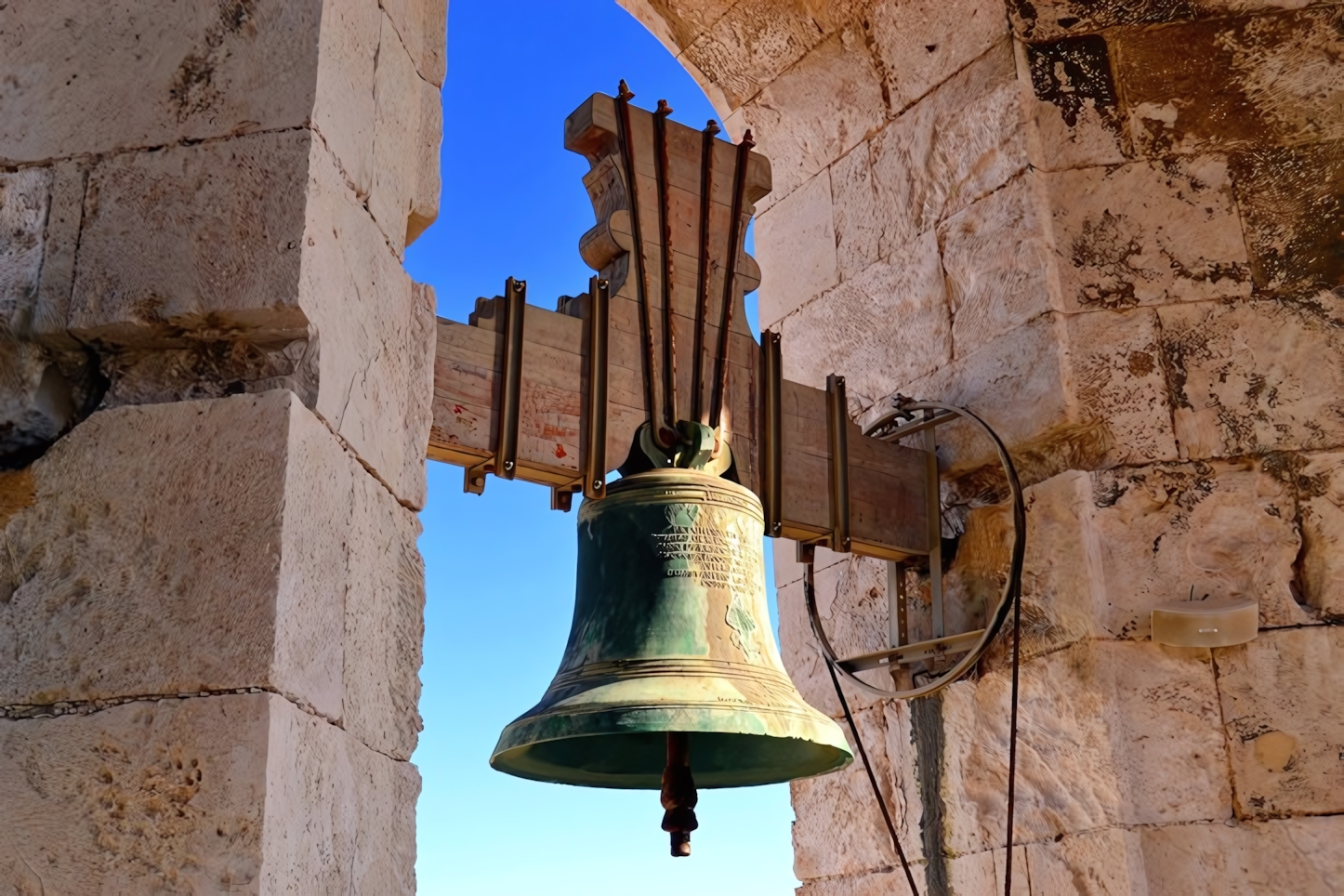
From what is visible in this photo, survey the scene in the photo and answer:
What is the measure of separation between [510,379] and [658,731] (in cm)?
89

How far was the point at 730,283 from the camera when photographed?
118 inches

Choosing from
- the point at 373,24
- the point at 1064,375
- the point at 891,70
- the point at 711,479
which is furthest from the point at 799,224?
the point at 373,24

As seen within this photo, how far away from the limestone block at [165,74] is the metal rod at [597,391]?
2.91 ft

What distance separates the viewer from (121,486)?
1.72 m

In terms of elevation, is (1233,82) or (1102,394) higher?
(1233,82)

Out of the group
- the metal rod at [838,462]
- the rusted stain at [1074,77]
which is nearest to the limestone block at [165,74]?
the metal rod at [838,462]

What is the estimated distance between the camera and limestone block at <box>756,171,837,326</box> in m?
4.04

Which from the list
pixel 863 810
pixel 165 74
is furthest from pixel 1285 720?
pixel 165 74

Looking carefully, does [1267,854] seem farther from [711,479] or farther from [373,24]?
[373,24]

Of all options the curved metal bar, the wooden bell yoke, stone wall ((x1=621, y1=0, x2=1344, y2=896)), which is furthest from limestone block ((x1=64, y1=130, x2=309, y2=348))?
stone wall ((x1=621, y1=0, x2=1344, y2=896))

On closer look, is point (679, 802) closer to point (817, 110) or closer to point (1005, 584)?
point (1005, 584)

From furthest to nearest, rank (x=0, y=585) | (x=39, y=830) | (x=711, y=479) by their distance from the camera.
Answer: (x=711, y=479)
(x=0, y=585)
(x=39, y=830)

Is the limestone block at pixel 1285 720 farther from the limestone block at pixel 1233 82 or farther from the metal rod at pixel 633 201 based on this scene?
the metal rod at pixel 633 201

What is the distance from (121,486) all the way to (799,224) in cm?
273
